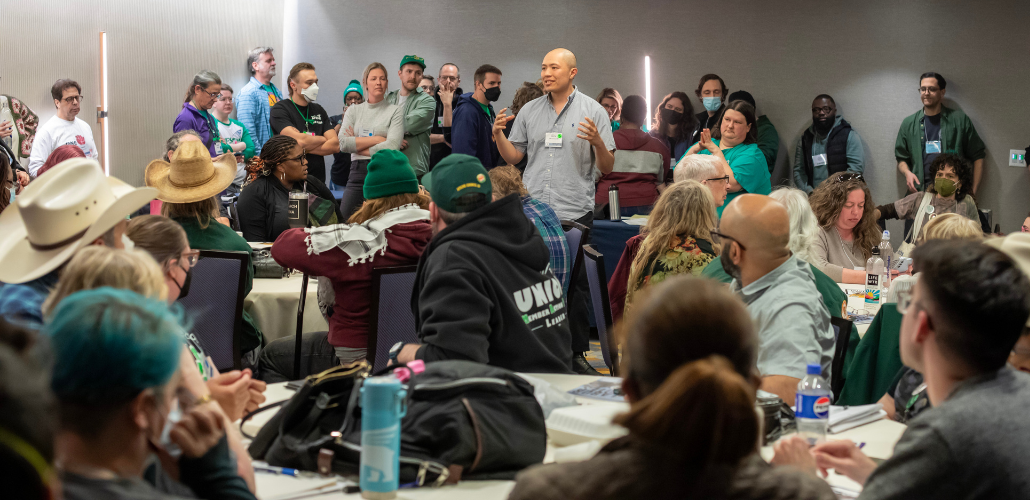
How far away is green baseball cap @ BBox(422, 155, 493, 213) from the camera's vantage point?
2.48 meters

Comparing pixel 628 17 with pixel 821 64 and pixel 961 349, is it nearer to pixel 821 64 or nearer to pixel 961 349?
pixel 821 64

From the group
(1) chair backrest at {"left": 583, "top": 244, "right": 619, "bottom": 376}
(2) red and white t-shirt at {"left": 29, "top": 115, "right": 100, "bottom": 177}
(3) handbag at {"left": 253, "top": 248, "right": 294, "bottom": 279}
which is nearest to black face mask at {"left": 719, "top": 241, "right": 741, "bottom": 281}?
(1) chair backrest at {"left": 583, "top": 244, "right": 619, "bottom": 376}

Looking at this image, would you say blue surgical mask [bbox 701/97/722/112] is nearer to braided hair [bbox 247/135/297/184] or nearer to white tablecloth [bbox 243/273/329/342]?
braided hair [bbox 247/135/297/184]

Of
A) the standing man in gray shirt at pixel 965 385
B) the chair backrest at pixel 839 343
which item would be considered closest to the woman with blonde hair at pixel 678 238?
the chair backrest at pixel 839 343

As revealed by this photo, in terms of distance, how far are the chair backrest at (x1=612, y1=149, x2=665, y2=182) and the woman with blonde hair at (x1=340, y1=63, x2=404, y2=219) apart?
1.86 m

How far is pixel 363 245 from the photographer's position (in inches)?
125

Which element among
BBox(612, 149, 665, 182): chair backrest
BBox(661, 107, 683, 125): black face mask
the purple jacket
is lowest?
BBox(612, 149, 665, 182): chair backrest

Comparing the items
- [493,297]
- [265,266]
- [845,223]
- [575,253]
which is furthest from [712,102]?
[493,297]

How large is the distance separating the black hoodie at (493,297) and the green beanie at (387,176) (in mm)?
853

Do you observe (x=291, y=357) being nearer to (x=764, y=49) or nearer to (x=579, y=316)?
(x=579, y=316)

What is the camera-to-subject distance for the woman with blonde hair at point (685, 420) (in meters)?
0.99

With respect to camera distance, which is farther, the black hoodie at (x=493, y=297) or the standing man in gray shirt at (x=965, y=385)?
the black hoodie at (x=493, y=297)

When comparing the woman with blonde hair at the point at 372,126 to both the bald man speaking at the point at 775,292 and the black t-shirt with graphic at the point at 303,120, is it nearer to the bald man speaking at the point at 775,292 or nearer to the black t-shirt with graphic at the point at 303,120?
the black t-shirt with graphic at the point at 303,120

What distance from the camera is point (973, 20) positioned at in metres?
8.67
